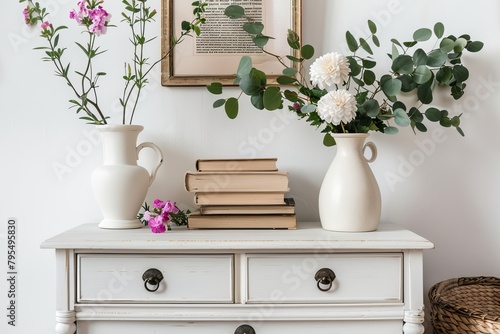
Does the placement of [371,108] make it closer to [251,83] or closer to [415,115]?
[415,115]

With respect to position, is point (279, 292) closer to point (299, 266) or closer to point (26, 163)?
point (299, 266)

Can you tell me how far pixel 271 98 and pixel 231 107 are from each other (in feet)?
0.50

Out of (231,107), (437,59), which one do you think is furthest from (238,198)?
(437,59)

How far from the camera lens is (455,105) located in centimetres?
175

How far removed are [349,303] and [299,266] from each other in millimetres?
157

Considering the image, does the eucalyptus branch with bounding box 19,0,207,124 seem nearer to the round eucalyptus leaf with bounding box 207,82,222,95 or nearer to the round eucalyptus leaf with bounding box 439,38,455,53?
the round eucalyptus leaf with bounding box 207,82,222,95

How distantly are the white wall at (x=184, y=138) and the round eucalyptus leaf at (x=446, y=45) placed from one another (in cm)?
12

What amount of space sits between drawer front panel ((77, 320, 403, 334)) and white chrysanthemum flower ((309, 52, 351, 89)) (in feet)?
2.09

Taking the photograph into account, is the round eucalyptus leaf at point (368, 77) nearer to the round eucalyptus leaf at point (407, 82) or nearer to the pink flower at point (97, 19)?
the round eucalyptus leaf at point (407, 82)

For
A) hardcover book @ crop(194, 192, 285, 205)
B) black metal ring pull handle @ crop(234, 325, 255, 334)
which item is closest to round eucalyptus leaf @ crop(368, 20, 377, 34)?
hardcover book @ crop(194, 192, 285, 205)

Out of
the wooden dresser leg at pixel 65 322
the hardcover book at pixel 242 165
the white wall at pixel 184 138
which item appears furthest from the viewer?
the white wall at pixel 184 138

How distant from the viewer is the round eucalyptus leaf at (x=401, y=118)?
1.50 meters

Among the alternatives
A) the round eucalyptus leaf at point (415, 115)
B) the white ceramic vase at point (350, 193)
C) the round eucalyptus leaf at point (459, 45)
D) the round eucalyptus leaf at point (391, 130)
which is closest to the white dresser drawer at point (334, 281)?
the white ceramic vase at point (350, 193)

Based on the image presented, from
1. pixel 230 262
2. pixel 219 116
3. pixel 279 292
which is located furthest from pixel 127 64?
pixel 279 292
